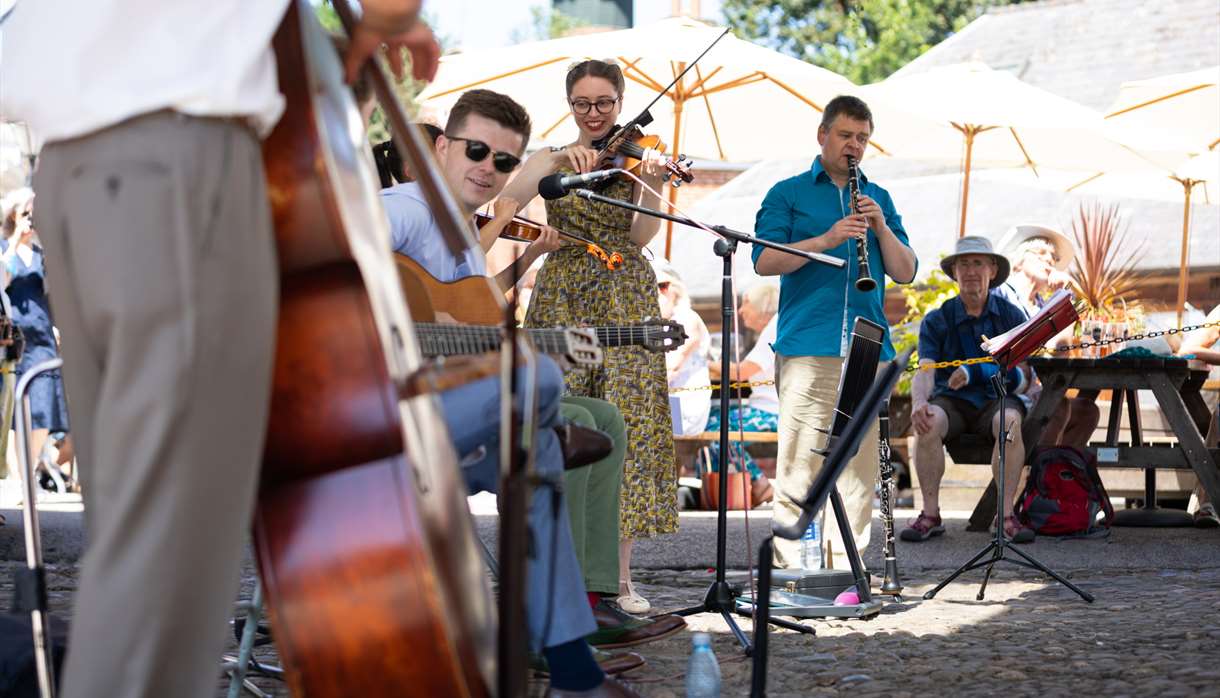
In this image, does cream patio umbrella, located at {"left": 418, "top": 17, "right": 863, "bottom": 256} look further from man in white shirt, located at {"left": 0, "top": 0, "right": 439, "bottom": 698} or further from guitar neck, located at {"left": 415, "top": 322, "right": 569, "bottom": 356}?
man in white shirt, located at {"left": 0, "top": 0, "right": 439, "bottom": 698}

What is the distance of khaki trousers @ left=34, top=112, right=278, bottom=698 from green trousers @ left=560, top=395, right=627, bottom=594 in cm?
208

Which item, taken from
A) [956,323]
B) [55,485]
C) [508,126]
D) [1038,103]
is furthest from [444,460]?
[55,485]

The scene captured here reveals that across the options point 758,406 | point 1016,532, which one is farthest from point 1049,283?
point 1016,532

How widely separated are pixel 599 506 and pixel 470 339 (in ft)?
3.75

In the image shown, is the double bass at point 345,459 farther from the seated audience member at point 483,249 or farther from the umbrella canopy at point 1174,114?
the umbrella canopy at point 1174,114

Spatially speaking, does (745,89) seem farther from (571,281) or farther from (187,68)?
(187,68)

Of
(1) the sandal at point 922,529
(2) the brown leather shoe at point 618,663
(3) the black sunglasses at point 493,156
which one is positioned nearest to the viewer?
(2) the brown leather shoe at point 618,663

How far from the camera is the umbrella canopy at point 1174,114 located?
1123 centimetres

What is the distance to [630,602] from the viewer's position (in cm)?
537

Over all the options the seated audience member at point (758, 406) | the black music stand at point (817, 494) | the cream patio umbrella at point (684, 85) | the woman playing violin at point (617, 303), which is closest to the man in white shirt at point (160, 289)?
the black music stand at point (817, 494)

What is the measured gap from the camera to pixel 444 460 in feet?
8.04

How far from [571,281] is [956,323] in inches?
159

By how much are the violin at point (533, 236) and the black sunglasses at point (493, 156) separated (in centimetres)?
48

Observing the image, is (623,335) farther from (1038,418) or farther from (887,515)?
(1038,418)
